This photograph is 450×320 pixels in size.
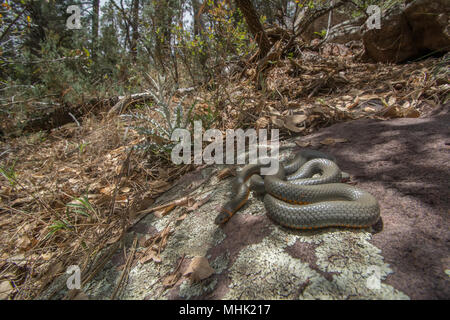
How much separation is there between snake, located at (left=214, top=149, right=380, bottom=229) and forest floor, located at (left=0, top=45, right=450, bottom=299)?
0.56 m

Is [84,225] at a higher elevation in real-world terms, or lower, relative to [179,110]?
lower

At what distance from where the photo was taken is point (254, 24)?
4645 millimetres

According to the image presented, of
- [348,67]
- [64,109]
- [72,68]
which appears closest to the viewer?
[348,67]

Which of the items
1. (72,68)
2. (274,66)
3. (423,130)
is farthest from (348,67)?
(72,68)

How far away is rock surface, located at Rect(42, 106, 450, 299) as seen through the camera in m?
1.20

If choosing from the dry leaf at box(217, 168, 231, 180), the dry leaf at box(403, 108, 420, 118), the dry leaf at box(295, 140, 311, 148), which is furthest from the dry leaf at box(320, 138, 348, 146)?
the dry leaf at box(217, 168, 231, 180)

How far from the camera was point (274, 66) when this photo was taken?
16.0 ft

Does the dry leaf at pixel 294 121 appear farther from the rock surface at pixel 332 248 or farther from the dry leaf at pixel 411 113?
the dry leaf at pixel 411 113

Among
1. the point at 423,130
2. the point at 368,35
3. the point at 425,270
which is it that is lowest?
the point at 425,270

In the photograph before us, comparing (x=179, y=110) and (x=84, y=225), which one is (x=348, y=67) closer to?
(x=179, y=110)

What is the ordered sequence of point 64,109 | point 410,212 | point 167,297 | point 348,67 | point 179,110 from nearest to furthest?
1. point 167,297
2. point 410,212
3. point 179,110
4. point 348,67
5. point 64,109

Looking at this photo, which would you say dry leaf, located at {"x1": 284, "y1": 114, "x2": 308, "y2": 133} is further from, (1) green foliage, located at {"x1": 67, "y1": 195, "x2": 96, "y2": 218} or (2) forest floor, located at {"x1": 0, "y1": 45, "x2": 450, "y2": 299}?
(1) green foliage, located at {"x1": 67, "y1": 195, "x2": 96, "y2": 218}

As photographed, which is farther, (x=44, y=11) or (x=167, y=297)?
(x=44, y=11)

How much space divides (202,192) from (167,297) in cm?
116
